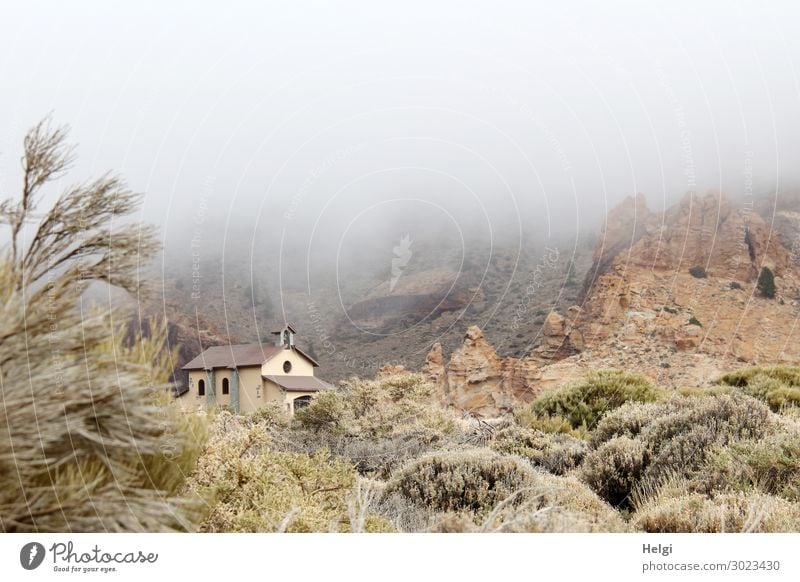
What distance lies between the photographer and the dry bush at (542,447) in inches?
379

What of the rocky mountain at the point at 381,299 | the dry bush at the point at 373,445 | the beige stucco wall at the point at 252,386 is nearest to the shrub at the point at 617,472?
the rocky mountain at the point at 381,299

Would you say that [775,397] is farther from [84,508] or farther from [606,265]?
[84,508]

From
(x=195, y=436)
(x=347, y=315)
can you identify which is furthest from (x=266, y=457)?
(x=347, y=315)

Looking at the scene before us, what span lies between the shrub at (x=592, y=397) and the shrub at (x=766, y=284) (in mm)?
2972

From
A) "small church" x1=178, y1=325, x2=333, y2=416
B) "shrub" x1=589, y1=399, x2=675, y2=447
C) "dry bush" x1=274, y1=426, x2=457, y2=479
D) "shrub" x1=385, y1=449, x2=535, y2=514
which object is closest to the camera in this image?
"shrub" x1=385, y1=449, x2=535, y2=514

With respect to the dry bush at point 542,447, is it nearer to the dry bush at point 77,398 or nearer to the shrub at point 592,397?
the shrub at point 592,397

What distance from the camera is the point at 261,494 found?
4703 millimetres

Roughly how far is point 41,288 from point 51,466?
0.85 meters

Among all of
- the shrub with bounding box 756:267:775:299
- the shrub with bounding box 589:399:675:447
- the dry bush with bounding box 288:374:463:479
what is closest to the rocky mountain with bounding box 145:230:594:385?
the dry bush with bounding box 288:374:463:479

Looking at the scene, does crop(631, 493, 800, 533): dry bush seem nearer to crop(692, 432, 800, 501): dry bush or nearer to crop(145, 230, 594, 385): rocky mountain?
crop(692, 432, 800, 501): dry bush

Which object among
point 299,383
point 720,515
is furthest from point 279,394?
point 720,515

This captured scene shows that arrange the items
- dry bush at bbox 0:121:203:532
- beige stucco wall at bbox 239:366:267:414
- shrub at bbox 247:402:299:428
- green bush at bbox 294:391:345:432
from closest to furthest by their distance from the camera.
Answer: dry bush at bbox 0:121:203:532, beige stucco wall at bbox 239:366:267:414, shrub at bbox 247:402:299:428, green bush at bbox 294:391:345:432

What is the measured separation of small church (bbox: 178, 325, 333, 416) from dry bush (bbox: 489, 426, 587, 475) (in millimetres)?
2942
